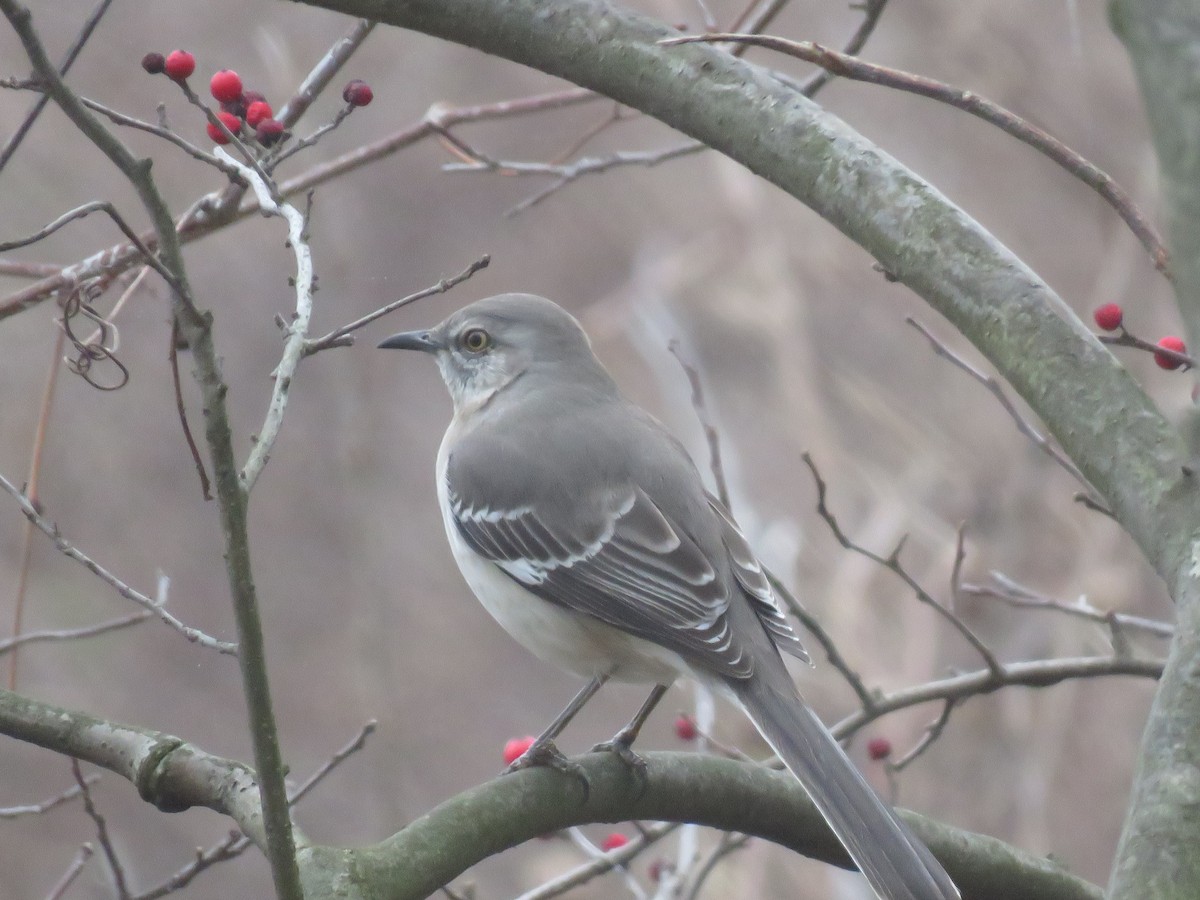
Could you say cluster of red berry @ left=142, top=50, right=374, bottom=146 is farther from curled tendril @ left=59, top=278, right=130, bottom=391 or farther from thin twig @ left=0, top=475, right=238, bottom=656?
thin twig @ left=0, top=475, right=238, bottom=656

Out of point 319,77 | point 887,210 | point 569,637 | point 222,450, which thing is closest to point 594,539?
point 569,637

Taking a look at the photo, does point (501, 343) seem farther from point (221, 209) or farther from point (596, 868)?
point (596, 868)

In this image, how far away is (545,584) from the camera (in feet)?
12.5

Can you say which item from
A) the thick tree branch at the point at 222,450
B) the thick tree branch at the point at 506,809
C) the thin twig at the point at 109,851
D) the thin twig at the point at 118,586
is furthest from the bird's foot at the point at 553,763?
the thick tree branch at the point at 222,450

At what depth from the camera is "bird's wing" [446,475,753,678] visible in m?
3.65

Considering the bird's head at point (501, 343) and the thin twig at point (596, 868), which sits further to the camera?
the bird's head at point (501, 343)

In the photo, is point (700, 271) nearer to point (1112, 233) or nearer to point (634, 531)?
point (1112, 233)

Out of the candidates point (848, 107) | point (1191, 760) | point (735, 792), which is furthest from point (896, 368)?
point (1191, 760)

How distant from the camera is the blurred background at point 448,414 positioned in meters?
7.28

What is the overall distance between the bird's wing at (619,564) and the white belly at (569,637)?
4 centimetres

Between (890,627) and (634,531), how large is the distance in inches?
149

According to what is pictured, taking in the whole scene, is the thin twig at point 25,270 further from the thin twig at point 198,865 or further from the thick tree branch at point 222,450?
the thick tree branch at point 222,450

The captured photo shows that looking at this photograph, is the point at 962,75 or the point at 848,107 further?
the point at 848,107

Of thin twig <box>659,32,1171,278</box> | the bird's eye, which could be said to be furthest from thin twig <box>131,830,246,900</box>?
the bird's eye
